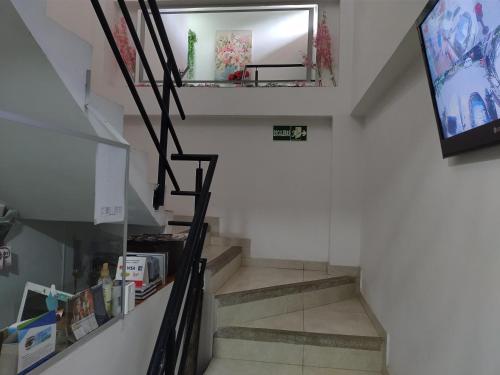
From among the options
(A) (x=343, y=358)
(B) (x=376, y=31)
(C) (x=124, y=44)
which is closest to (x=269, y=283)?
(A) (x=343, y=358)

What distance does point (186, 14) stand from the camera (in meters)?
3.91

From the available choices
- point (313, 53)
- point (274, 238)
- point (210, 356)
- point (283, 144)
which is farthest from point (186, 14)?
point (210, 356)

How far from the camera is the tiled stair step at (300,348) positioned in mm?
2172

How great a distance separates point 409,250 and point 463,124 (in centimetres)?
93

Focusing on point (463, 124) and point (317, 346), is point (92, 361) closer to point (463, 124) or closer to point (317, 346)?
point (317, 346)

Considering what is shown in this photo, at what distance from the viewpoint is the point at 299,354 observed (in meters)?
2.22

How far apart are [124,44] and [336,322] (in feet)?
12.2

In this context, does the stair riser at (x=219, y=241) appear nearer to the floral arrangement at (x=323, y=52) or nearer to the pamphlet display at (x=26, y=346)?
the floral arrangement at (x=323, y=52)

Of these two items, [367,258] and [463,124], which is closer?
[463,124]

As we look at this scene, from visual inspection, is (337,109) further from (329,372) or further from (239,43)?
(329,372)

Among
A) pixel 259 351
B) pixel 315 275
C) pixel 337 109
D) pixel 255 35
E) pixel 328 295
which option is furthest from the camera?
pixel 255 35

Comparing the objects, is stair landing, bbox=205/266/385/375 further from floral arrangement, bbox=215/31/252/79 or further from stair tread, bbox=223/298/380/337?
floral arrangement, bbox=215/31/252/79

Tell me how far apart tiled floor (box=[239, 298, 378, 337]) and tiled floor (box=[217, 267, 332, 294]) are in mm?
287

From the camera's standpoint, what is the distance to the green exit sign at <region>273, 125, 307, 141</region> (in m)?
3.55
